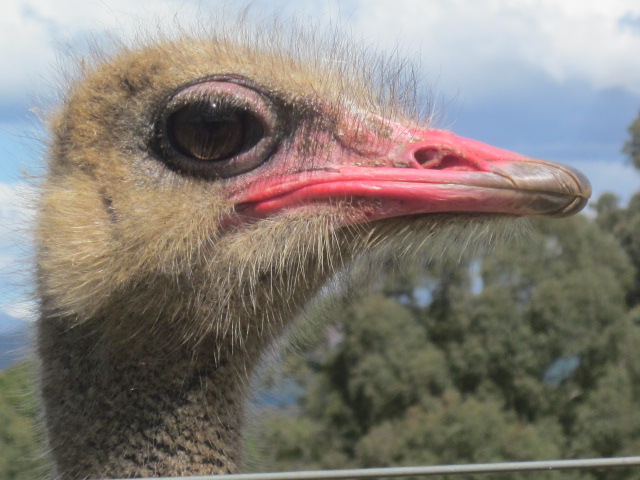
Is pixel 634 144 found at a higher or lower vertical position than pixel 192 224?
higher

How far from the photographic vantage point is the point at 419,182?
2148 millimetres

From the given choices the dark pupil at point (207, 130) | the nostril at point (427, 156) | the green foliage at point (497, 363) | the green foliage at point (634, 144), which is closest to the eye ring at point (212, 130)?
the dark pupil at point (207, 130)

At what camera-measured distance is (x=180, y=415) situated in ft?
7.50

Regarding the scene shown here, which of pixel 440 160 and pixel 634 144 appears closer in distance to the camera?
pixel 440 160

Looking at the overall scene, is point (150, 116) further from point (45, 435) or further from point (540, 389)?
point (540, 389)

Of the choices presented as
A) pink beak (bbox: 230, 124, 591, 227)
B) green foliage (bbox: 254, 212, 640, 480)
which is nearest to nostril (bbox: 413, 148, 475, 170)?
pink beak (bbox: 230, 124, 591, 227)

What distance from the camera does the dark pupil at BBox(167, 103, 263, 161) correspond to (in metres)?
2.21

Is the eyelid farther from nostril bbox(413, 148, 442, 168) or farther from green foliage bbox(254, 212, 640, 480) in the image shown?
green foliage bbox(254, 212, 640, 480)

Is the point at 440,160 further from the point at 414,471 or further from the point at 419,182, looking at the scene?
the point at 414,471

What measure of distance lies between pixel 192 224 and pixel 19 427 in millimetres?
6262

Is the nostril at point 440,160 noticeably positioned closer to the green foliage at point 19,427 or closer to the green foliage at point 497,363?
the green foliage at point 19,427

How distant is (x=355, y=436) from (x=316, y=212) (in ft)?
70.0

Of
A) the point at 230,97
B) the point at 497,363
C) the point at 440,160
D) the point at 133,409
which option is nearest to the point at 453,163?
the point at 440,160

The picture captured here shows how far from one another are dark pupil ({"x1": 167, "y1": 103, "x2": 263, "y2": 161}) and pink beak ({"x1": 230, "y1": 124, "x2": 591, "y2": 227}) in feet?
0.37
